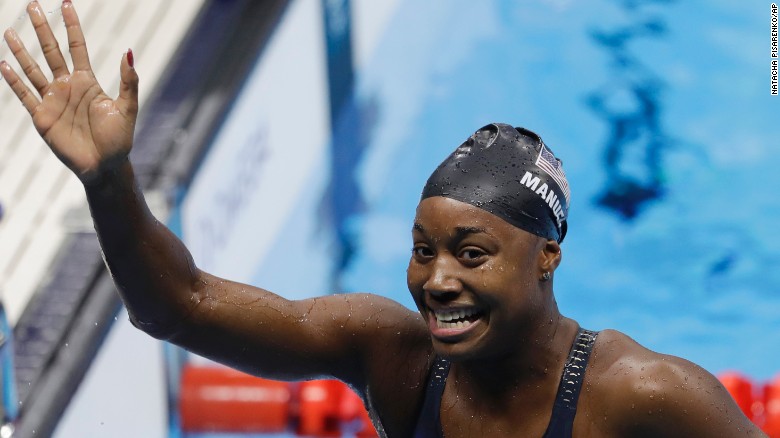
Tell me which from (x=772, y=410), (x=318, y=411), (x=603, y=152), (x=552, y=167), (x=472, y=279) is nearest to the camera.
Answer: (x=472, y=279)

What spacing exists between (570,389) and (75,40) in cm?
125

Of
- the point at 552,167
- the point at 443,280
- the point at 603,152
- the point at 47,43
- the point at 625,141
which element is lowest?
the point at 443,280

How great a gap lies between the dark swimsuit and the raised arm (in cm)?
8

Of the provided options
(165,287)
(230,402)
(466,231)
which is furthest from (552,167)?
(230,402)

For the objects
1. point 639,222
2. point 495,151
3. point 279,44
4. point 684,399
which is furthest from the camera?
point 639,222

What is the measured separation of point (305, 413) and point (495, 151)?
330 cm

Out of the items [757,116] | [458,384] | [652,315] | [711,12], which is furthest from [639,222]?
[458,384]

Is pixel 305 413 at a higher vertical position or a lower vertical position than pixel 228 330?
higher

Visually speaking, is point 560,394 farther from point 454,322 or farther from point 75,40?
point 75,40

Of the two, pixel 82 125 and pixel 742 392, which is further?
pixel 742 392

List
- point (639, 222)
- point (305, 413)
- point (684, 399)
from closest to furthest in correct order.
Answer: point (684, 399), point (305, 413), point (639, 222)

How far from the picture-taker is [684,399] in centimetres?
232

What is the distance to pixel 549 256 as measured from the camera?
246cm

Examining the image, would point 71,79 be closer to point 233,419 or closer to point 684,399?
point 684,399
